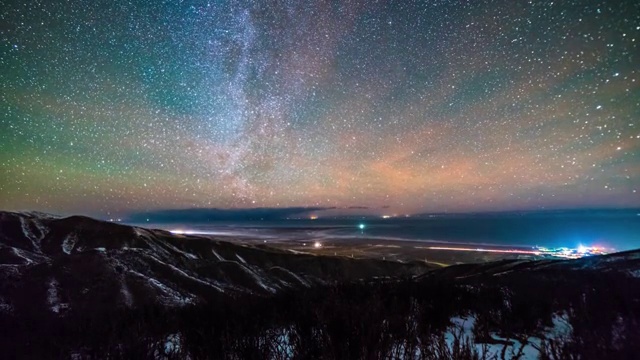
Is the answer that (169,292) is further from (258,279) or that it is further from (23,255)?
(23,255)

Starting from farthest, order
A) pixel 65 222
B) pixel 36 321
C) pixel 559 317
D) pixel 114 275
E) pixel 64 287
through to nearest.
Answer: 1. pixel 65 222
2. pixel 114 275
3. pixel 64 287
4. pixel 36 321
5. pixel 559 317

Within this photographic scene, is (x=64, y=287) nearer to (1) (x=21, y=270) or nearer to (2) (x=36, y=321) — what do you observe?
(1) (x=21, y=270)

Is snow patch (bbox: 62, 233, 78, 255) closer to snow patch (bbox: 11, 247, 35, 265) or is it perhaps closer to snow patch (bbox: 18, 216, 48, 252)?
snow patch (bbox: 18, 216, 48, 252)

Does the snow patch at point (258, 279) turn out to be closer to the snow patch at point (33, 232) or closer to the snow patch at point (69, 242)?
A: the snow patch at point (69, 242)

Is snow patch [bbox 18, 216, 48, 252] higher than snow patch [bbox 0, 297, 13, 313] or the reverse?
higher

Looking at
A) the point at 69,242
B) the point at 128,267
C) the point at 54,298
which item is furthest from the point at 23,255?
the point at 54,298

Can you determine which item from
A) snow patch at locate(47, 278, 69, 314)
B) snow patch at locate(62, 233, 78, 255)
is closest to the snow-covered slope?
snow patch at locate(62, 233, 78, 255)

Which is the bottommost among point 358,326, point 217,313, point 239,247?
point 239,247

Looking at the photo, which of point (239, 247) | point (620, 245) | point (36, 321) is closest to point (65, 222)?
point (239, 247)
